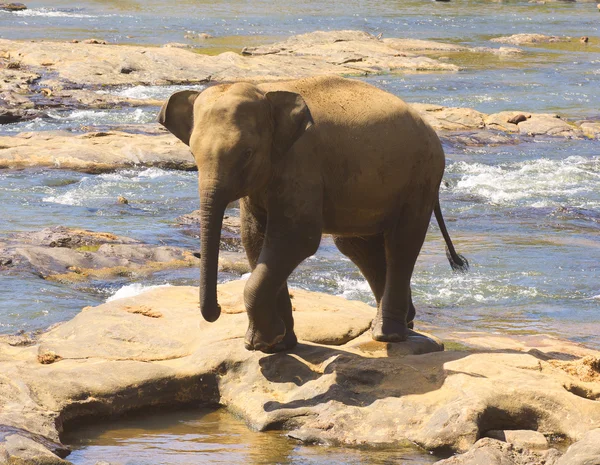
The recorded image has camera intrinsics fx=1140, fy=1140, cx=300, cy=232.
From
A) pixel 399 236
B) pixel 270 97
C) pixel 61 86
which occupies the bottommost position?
pixel 61 86

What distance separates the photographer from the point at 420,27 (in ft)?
154

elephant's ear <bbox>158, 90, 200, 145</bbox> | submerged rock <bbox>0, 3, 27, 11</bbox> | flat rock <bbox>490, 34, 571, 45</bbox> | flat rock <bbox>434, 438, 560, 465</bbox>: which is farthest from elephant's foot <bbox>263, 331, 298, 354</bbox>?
submerged rock <bbox>0, 3, 27, 11</bbox>

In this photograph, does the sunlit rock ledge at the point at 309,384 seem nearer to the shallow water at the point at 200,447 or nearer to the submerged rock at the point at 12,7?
the shallow water at the point at 200,447

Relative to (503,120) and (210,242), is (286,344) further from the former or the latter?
(503,120)

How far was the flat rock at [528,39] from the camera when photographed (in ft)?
134

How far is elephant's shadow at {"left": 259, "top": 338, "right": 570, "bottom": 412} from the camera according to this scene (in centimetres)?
709

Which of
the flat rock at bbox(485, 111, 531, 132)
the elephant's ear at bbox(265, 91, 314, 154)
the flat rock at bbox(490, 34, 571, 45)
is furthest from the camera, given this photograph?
the flat rock at bbox(490, 34, 571, 45)

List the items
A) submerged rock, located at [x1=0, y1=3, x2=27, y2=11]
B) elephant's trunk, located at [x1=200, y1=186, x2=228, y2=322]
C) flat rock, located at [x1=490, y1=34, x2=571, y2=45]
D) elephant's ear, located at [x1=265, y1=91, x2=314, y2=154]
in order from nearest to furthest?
elephant's trunk, located at [x1=200, y1=186, x2=228, y2=322] → elephant's ear, located at [x1=265, y1=91, x2=314, y2=154] → flat rock, located at [x1=490, y1=34, x2=571, y2=45] → submerged rock, located at [x1=0, y1=3, x2=27, y2=11]

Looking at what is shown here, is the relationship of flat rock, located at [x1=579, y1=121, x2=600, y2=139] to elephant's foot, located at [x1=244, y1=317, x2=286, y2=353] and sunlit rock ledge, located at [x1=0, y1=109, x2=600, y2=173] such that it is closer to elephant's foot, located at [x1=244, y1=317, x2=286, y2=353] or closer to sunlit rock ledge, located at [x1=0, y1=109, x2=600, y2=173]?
sunlit rock ledge, located at [x1=0, y1=109, x2=600, y2=173]

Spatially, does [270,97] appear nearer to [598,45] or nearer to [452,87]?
[452,87]

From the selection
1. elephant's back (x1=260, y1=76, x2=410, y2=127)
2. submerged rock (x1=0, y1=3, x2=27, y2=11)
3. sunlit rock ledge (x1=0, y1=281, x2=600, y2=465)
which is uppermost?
elephant's back (x1=260, y1=76, x2=410, y2=127)

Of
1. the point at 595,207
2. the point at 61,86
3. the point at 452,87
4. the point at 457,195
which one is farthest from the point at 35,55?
the point at 595,207

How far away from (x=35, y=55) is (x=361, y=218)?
25.1 meters

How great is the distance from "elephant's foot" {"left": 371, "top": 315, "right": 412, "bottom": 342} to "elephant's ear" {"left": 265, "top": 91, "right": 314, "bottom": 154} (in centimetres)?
176
